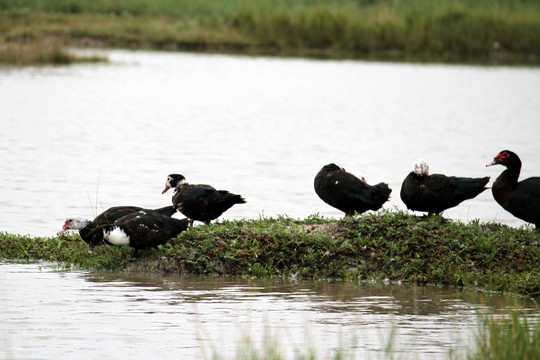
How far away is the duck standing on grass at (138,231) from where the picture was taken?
10.1 m

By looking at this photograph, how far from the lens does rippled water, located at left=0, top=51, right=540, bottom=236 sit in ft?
52.2

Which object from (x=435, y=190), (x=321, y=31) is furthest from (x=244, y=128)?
(x=321, y=31)

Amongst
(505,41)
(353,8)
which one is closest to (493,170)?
(505,41)

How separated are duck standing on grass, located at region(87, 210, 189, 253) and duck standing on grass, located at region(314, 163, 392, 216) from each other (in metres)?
1.85

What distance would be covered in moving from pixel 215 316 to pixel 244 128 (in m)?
17.8

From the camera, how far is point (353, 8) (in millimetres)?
53438

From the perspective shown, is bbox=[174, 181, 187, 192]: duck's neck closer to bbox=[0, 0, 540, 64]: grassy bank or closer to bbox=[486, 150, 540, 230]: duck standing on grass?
bbox=[486, 150, 540, 230]: duck standing on grass

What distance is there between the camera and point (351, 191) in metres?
10.9

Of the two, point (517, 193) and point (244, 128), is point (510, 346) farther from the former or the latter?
point (244, 128)

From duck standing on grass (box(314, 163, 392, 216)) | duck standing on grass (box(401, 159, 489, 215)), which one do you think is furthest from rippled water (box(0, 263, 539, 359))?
duck standing on grass (box(314, 163, 392, 216))

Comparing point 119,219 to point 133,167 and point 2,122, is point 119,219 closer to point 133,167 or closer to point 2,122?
point 133,167

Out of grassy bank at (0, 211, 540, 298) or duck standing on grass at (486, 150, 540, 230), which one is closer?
grassy bank at (0, 211, 540, 298)

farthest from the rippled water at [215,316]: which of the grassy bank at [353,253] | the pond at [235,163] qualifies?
the grassy bank at [353,253]

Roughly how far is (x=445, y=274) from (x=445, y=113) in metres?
21.9
